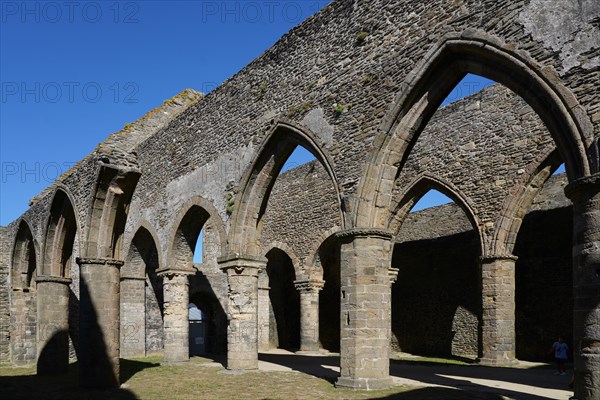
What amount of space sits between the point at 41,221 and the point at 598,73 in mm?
10719

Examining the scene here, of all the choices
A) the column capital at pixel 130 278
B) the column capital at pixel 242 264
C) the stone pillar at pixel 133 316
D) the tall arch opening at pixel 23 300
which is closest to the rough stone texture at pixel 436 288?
the column capital at pixel 242 264

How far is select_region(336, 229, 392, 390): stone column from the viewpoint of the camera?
8.20m

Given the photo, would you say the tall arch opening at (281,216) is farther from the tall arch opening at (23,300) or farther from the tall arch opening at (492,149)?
→ the tall arch opening at (23,300)

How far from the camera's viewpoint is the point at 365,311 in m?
8.25

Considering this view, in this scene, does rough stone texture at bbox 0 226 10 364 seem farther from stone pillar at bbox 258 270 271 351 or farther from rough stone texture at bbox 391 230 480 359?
rough stone texture at bbox 391 230 480 359

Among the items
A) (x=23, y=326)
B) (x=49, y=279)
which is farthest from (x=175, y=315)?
(x=23, y=326)

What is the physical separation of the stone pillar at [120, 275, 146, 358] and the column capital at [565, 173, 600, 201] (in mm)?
12326

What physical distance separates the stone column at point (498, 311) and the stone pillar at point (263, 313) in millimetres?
8789

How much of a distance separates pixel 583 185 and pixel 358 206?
3457 millimetres

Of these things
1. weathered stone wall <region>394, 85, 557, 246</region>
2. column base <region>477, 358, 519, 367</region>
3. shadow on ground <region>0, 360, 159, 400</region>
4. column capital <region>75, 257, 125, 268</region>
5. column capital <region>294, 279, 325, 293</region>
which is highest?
weathered stone wall <region>394, 85, 557, 246</region>

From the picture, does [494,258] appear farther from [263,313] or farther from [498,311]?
[263,313]

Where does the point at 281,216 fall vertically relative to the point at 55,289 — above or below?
above

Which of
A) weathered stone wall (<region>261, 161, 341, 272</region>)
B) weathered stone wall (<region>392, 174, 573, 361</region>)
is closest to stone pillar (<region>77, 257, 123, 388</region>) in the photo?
weathered stone wall (<region>392, 174, 573, 361</region>)

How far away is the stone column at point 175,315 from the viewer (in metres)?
13.2
